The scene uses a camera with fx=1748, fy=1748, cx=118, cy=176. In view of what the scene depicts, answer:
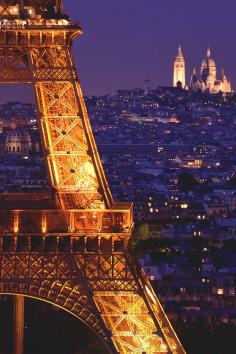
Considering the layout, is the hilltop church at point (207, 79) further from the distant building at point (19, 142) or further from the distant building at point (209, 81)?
the distant building at point (19, 142)

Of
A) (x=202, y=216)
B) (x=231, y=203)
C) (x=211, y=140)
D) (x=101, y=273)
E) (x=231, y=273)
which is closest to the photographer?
(x=101, y=273)

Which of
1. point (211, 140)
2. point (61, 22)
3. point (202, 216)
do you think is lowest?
point (211, 140)

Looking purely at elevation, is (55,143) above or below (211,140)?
above

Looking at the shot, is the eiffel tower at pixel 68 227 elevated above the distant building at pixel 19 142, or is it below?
above

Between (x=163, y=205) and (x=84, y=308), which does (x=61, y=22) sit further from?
(x=163, y=205)

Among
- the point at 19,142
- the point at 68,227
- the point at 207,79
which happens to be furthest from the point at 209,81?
the point at 68,227

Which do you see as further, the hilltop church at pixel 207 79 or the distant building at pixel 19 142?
the hilltop church at pixel 207 79

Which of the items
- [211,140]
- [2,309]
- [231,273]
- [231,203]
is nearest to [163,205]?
[231,203]

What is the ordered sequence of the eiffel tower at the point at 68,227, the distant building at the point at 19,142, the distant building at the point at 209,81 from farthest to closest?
the distant building at the point at 209,81
the distant building at the point at 19,142
the eiffel tower at the point at 68,227

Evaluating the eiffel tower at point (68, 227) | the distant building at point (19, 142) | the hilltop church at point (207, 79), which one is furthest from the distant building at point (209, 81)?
the eiffel tower at point (68, 227)
